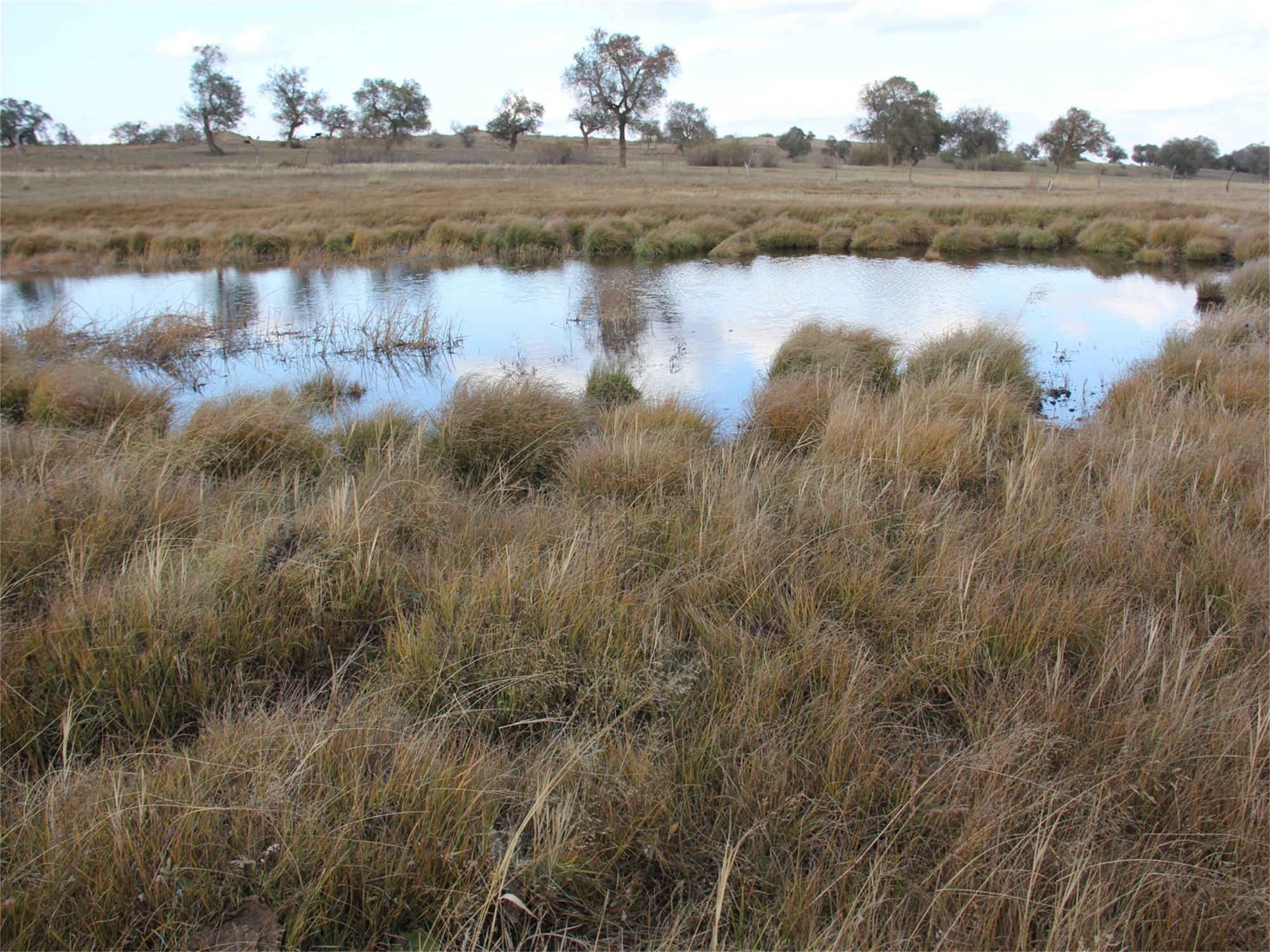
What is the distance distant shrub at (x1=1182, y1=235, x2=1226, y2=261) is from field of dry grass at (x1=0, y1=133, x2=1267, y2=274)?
4 cm

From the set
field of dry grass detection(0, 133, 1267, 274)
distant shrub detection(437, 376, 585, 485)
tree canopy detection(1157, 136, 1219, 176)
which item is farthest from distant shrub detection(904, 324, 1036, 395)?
tree canopy detection(1157, 136, 1219, 176)

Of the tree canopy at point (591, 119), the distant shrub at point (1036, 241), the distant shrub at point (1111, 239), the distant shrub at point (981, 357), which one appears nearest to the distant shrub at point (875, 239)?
the distant shrub at point (1036, 241)

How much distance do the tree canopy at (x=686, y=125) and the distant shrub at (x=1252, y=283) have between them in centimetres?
4547

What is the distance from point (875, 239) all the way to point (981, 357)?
12.0 meters

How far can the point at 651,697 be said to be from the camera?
7.74ft

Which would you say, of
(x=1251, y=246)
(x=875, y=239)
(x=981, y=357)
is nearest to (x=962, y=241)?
(x=875, y=239)

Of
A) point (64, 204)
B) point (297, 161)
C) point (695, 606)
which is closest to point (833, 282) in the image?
point (695, 606)

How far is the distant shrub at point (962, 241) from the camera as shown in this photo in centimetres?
1689

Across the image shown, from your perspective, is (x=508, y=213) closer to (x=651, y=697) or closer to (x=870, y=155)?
(x=651, y=697)

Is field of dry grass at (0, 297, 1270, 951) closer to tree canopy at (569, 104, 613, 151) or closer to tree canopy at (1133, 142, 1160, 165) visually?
tree canopy at (569, 104, 613, 151)

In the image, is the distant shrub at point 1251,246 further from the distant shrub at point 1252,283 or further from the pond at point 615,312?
the distant shrub at point 1252,283

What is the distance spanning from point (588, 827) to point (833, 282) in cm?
1242

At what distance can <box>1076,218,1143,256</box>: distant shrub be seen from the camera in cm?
1648

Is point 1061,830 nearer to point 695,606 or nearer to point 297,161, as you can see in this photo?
point 695,606
